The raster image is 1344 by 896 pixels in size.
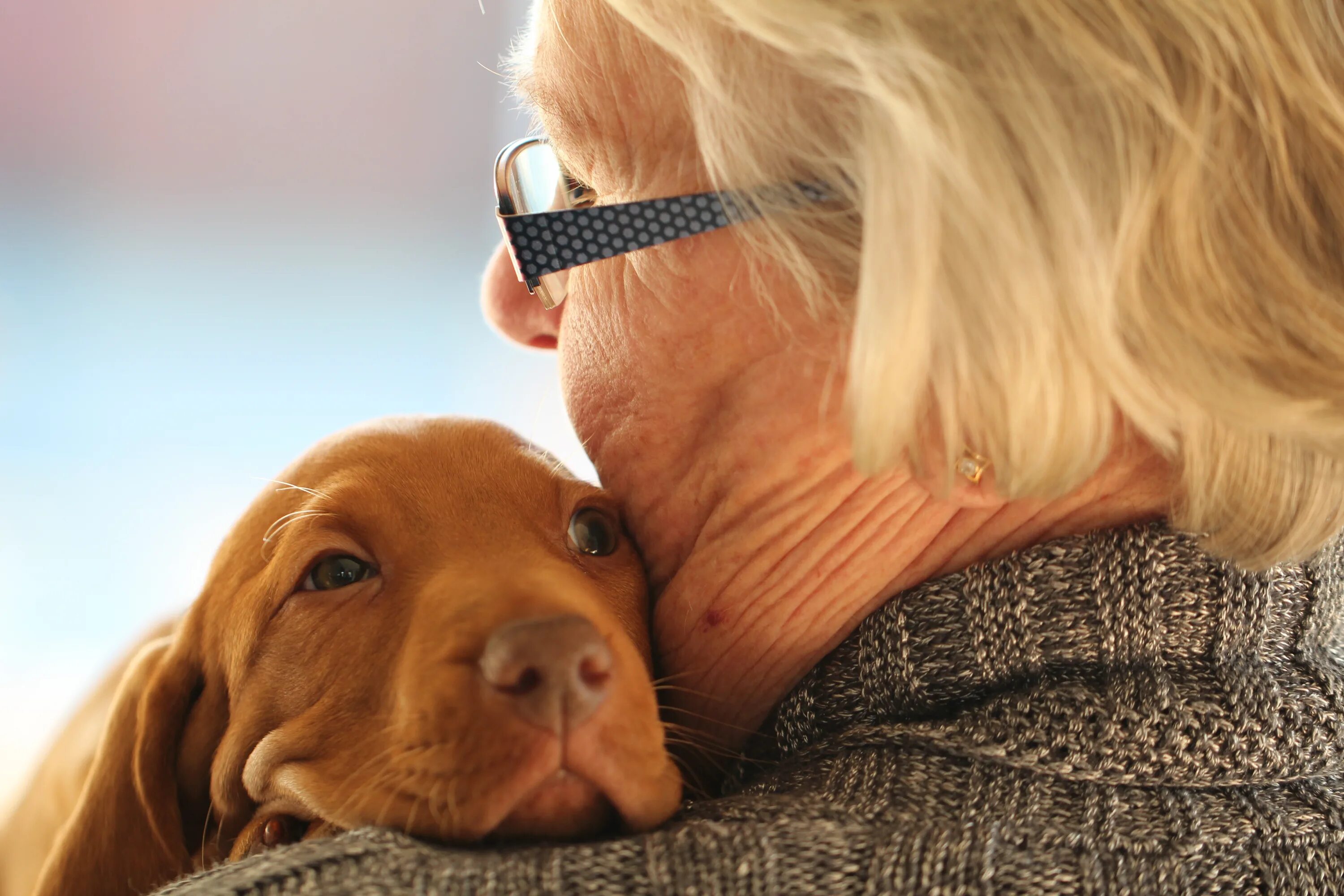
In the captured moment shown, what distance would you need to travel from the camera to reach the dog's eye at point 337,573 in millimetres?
1430

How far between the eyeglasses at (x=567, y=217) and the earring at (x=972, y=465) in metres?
0.30

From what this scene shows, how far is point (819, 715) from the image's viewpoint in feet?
4.45

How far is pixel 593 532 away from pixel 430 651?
373 mm

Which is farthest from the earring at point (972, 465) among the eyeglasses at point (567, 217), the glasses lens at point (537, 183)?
the glasses lens at point (537, 183)

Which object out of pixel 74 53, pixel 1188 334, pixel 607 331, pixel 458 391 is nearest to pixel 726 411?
pixel 607 331

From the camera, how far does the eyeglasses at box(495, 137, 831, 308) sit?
1.34m

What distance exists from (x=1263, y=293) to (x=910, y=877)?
61 centimetres

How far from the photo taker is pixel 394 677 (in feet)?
4.17

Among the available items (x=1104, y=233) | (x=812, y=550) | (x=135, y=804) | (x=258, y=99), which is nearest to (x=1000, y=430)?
(x=1104, y=233)

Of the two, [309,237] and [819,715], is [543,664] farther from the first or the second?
[309,237]

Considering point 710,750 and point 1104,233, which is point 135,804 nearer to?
point 710,750

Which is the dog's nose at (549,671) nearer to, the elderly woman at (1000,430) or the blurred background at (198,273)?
the elderly woman at (1000,430)

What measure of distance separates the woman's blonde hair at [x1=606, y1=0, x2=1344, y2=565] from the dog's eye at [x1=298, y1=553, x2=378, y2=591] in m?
0.63

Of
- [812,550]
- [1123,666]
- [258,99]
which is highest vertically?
[258,99]
